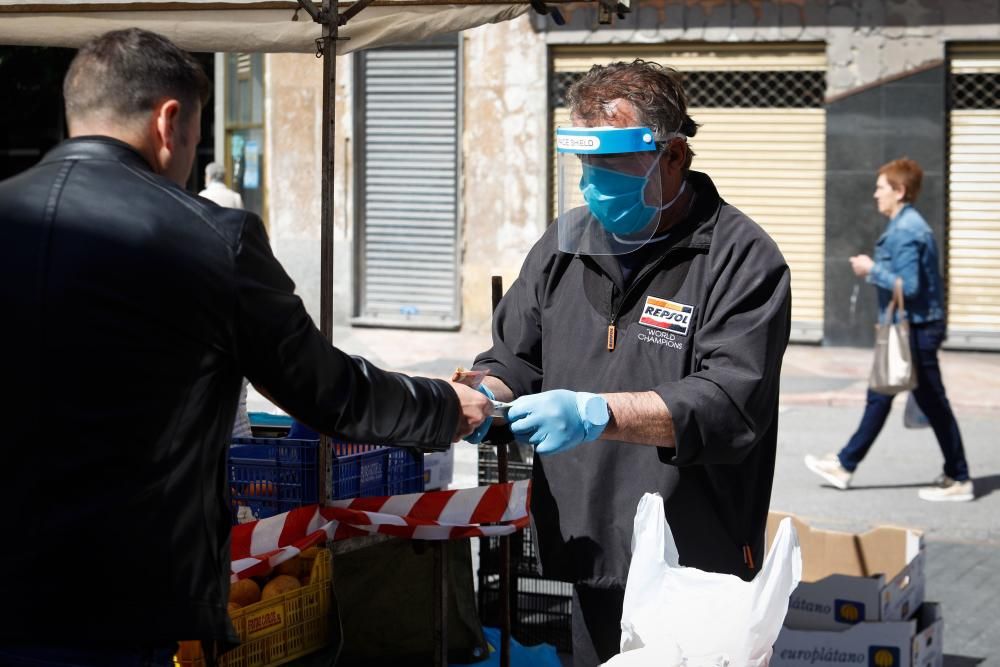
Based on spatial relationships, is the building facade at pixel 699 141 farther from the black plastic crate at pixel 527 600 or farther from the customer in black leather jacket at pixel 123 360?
the customer in black leather jacket at pixel 123 360

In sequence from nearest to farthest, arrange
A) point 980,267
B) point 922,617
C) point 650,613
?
point 650,613
point 922,617
point 980,267

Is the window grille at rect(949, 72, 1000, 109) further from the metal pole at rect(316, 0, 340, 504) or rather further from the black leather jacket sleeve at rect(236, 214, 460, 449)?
the black leather jacket sleeve at rect(236, 214, 460, 449)

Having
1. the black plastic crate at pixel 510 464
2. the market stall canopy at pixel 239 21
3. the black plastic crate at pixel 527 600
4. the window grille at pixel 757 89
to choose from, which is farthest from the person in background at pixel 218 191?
the black plastic crate at pixel 527 600

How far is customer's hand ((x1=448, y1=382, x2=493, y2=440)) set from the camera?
304 centimetres

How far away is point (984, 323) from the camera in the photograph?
14484mm

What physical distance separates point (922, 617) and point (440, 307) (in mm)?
11558

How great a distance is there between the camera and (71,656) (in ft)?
7.55

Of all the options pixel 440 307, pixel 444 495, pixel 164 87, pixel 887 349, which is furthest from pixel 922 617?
pixel 440 307

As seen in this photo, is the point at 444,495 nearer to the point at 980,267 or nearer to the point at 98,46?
the point at 98,46

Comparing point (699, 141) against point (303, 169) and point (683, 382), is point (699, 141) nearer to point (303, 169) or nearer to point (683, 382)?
point (303, 169)

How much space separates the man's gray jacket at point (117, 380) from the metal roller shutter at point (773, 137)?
12.9 m

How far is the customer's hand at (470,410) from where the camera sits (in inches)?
120

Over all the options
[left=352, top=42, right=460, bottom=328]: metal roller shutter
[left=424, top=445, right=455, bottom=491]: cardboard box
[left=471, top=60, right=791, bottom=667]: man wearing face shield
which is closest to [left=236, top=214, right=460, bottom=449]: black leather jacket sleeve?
[left=471, top=60, right=791, bottom=667]: man wearing face shield

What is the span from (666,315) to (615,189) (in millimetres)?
403
